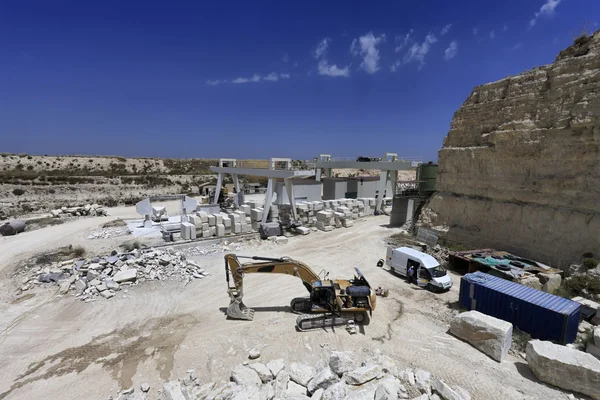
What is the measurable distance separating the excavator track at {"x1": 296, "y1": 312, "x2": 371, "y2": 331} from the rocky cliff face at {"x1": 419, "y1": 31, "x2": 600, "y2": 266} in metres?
12.1

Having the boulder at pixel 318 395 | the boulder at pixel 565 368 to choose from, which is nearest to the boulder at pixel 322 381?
the boulder at pixel 318 395

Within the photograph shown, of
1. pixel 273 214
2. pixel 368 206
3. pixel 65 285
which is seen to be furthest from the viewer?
pixel 368 206

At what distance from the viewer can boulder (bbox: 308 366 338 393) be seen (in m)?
7.54

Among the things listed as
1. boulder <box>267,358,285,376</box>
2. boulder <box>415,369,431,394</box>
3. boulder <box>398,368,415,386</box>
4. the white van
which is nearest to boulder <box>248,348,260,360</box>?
boulder <box>267,358,285,376</box>

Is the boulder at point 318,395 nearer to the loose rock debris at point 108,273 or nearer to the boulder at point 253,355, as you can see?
the boulder at point 253,355

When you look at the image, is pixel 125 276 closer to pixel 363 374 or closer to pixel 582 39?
pixel 363 374

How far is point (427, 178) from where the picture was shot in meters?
27.1

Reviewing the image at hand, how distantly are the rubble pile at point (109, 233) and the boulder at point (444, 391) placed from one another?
2222cm

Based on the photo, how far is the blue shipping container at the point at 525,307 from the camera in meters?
9.55

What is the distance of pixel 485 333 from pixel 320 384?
565 cm

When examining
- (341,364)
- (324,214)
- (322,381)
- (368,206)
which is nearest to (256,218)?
(324,214)

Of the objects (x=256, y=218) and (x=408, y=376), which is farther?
(x=256, y=218)

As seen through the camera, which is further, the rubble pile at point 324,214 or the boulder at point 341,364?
the rubble pile at point 324,214

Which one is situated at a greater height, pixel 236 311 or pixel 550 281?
pixel 550 281
